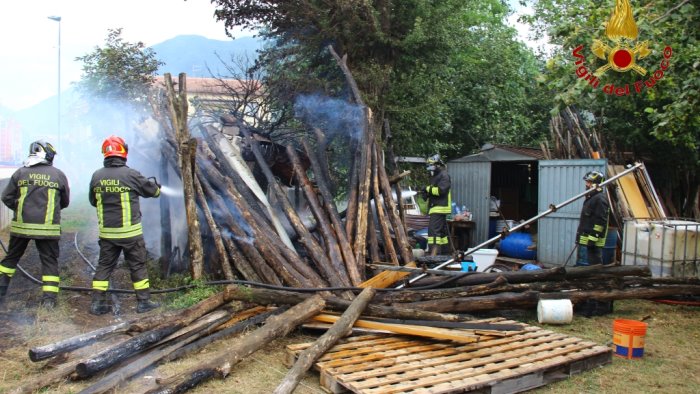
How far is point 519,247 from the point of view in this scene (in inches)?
419

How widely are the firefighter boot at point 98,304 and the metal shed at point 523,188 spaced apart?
7.57m

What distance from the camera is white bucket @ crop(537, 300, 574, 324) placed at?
615cm

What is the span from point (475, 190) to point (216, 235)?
6972mm

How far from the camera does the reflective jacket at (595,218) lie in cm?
835

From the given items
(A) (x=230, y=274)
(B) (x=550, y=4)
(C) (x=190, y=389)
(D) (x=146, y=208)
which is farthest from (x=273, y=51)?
(B) (x=550, y=4)

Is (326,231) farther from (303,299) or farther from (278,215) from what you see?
(303,299)

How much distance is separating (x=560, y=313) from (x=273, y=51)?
8.40 m

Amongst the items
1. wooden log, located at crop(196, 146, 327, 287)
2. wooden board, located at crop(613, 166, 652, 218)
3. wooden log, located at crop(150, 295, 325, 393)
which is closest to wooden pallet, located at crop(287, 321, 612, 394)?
wooden log, located at crop(150, 295, 325, 393)

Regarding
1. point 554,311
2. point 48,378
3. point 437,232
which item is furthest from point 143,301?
point 437,232

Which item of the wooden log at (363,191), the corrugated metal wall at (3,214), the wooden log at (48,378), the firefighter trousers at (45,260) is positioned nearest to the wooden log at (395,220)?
the wooden log at (363,191)

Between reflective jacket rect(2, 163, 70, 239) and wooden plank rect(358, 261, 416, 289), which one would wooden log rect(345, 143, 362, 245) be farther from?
reflective jacket rect(2, 163, 70, 239)

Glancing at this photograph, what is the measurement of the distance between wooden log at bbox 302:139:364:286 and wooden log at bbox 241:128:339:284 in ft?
0.94

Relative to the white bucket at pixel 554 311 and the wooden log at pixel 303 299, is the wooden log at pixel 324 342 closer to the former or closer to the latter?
the wooden log at pixel 303 299

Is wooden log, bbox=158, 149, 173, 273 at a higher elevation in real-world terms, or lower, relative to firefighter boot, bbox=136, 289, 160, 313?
higher
